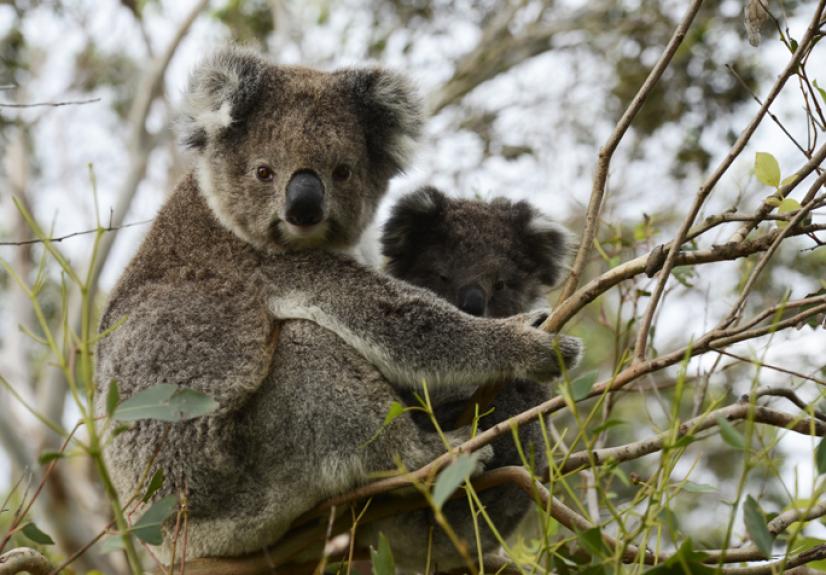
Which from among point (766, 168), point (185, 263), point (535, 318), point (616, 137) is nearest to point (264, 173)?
point (185, 263)

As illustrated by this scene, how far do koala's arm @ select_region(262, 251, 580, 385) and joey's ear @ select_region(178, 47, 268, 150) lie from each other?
76 centimetres

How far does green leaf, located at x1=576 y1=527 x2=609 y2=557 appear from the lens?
203 centimetres

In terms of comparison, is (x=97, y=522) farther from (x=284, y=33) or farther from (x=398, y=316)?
(x=398, y=316)

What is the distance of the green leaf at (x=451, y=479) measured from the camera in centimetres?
165

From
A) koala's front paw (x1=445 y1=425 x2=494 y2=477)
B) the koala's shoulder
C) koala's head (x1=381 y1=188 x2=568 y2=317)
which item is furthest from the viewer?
koala's head (x1=381 y1=188 x2=568 y2=317)

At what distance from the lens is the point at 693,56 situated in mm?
8414

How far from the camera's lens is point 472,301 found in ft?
12.3

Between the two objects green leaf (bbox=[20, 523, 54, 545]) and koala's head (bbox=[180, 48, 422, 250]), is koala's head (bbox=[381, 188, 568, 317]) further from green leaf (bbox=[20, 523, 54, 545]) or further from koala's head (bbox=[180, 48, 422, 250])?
green leaf (bbox=[20, 523, 54, 545])

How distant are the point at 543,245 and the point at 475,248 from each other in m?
0.42

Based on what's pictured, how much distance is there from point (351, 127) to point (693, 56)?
5.70 m

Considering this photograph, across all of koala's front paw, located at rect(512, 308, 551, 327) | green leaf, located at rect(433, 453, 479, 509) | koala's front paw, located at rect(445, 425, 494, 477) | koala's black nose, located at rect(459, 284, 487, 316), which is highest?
green leaf, located at rect(433, 453, 479, 509)

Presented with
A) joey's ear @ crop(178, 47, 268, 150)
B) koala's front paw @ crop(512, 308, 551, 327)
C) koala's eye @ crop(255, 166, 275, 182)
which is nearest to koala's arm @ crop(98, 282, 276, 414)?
koala's eye @ crop(255, 166, 275, 182)

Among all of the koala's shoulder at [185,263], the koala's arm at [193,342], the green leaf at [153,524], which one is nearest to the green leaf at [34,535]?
the green leaf at [153,524]

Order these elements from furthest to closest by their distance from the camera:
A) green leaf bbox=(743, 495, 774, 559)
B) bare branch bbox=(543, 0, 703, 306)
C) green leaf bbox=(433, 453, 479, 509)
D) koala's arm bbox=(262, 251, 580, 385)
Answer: koala's arm bbox=(262, 251, 580, 385)
bare branch bbox=(543, 0, 703, 306)
green leaf bbox=(743, 495, 774, 559)
green leaf bbox=(433, 453, 479, 509)
